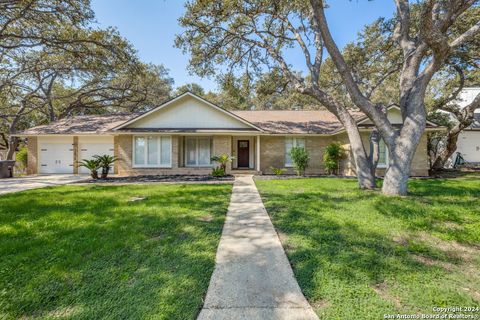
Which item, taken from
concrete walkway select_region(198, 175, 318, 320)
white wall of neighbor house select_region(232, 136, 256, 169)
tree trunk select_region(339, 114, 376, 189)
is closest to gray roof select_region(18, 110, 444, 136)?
white wall of neighbor house select_region(232, 136, 256, 169)

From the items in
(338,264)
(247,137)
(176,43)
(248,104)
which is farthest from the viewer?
(248,104)

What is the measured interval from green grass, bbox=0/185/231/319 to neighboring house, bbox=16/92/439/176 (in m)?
8.93

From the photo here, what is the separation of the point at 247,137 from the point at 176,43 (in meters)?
8.15

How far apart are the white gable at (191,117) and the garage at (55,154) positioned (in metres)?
6.03

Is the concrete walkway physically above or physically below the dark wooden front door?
below

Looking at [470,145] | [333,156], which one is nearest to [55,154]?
[333,156]

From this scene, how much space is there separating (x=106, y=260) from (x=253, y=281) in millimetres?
2268

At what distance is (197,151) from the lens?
16.7 m

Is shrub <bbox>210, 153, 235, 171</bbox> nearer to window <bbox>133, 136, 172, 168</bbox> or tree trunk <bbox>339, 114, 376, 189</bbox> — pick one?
window <bbox>133, 136, 172, 168</bbox>

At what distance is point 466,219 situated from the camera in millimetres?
5410

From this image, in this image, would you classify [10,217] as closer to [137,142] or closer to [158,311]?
[158,311]

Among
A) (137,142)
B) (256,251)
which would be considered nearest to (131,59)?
(137,142)

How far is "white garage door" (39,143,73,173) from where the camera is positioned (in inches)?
653

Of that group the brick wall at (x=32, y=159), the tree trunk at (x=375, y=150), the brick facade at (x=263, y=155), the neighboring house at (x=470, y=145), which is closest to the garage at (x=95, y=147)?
the brick facade at (x=263, y=155)
